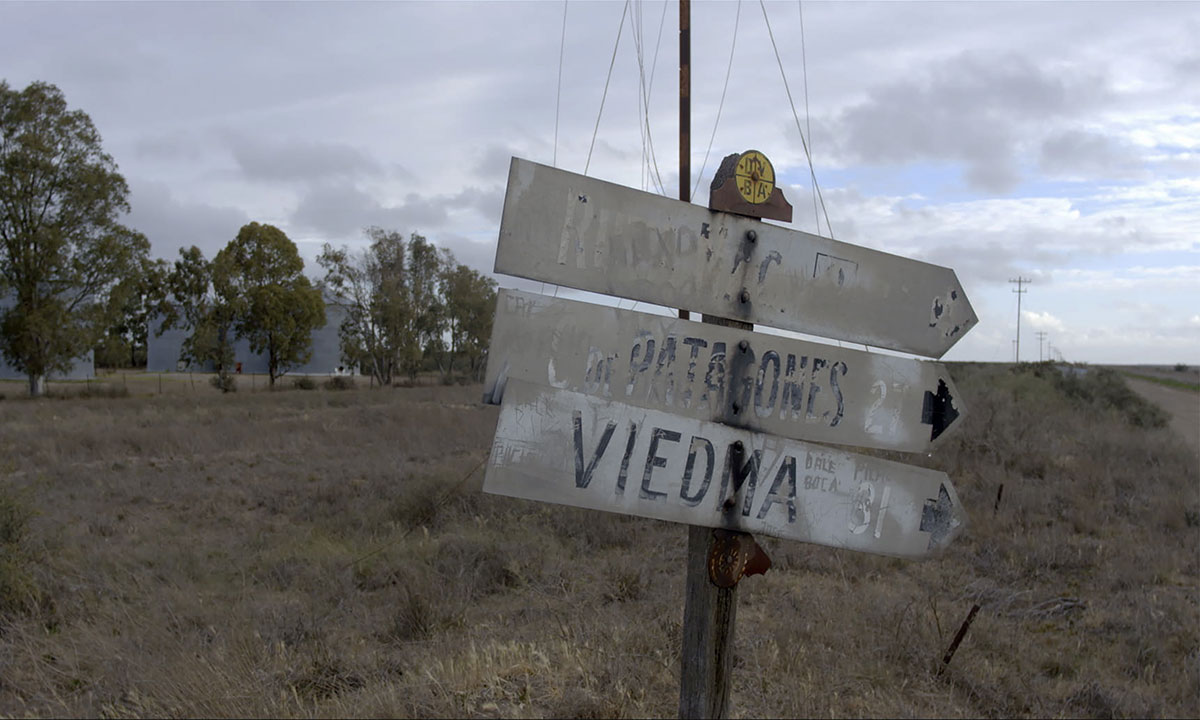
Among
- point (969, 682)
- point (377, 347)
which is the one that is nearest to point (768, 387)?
point (969, 682)

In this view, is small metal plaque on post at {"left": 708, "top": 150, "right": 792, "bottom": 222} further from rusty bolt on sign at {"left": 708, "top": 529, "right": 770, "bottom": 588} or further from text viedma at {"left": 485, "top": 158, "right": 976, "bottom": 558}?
rusty bolt on sign at {"left": 708, "top": 529, "right": 770, "bottom": 588}

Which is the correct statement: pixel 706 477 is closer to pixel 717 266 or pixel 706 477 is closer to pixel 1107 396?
pixel 717 266

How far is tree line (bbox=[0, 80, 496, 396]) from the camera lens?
98.1 ft

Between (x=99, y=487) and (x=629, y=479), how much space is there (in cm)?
1160

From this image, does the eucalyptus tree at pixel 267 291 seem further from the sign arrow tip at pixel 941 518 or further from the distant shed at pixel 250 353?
the sign arrow tip at pixel 941 518

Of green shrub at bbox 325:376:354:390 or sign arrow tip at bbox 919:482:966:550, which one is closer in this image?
sign arrow tip at bbox 919:482:966:550

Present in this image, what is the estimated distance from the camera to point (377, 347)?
42500 millimetres

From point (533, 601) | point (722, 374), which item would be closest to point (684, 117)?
point (722, 374)

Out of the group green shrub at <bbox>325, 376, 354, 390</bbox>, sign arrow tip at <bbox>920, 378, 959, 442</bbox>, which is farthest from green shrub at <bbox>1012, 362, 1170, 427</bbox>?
green shrub at <bbox>325, 376, 354, 390</bbox>

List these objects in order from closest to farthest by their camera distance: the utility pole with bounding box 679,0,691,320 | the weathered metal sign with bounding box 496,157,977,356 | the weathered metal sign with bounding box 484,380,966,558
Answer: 1. the weathered metal sign with bounding box 484,380,966,558
2. the weathered metal sign with bounding box 496,157,977,356
3. the utility pole with bounding box 679,0,691,320

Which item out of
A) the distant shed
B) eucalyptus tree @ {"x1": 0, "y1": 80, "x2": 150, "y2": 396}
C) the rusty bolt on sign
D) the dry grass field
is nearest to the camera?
the rusty bolt on sign

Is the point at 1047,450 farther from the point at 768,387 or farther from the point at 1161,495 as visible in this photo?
the point at 768,387

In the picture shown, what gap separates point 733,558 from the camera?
2.16m

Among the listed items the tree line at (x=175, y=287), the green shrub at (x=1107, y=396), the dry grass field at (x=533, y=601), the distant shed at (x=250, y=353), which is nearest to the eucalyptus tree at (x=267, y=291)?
the tree line at (x=175, y=287)
